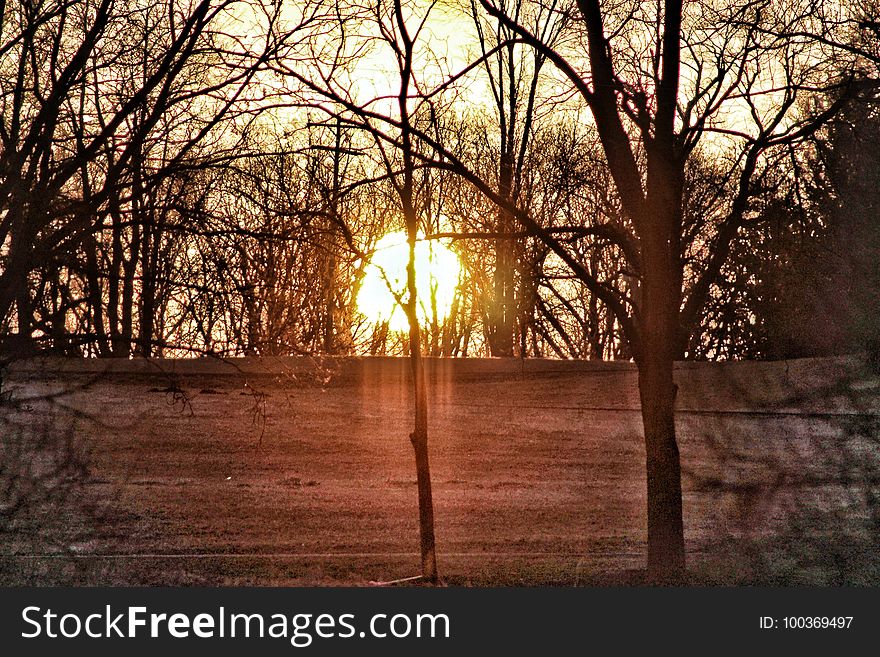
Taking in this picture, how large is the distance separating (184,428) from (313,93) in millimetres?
14626

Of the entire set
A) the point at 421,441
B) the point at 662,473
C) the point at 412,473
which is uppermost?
the point at 421,441

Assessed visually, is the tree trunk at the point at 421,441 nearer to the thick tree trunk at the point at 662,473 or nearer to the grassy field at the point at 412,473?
the grassy field at the point at 412,473

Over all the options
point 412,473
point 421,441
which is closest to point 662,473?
point 421,441

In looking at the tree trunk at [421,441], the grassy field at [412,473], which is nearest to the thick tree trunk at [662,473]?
the grassy field at [412,473]

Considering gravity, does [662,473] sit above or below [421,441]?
below

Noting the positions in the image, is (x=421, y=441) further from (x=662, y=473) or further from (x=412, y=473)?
(x=412, y=473)

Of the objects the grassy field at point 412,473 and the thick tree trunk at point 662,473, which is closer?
the thick tree trunk at point 662,473

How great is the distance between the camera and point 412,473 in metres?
21.3

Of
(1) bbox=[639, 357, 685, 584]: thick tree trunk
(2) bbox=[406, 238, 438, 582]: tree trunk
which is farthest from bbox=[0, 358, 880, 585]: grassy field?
(2) bbox=[406, 238, 438, 582]: tree trunk

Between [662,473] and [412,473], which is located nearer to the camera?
[662,473]

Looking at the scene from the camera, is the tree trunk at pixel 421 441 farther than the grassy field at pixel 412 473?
No

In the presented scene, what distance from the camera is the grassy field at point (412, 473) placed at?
42.7 ft

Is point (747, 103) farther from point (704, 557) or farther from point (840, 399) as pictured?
point (840, 399)

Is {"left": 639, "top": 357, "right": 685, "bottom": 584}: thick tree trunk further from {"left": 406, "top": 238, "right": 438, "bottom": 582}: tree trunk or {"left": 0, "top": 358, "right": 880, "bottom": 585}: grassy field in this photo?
{"left": 406, "top": 238, "right": 438, "bottom": 582}: tree trunk
